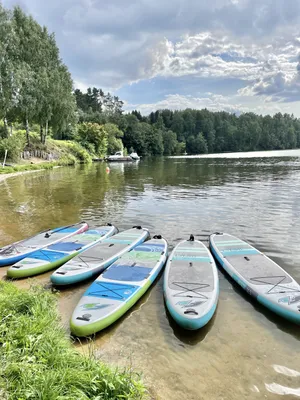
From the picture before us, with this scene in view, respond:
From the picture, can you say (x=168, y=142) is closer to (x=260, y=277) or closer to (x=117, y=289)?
(x=260, y=277)

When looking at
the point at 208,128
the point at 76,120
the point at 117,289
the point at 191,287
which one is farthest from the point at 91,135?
the point at 208,128

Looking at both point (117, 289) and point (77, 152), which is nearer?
point (117, 289)

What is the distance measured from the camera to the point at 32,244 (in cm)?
839

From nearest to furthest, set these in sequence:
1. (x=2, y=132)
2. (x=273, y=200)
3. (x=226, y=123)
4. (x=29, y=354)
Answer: (x=29, y=354), (x=273, y=200), (x=2, y=132), (x=226, y=123)

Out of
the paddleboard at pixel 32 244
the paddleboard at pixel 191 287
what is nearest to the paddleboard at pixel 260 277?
the paddleboard at pixel 191 287

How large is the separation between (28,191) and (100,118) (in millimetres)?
64168

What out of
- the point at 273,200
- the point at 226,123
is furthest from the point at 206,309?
the point at 226,123

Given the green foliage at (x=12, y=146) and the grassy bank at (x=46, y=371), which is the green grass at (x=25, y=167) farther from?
the grassy bank at (x=46, y=371)

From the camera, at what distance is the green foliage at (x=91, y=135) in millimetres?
54094

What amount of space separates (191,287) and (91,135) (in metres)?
52.4

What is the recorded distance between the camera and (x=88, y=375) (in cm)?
306

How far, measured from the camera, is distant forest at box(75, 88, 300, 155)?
3809 inches

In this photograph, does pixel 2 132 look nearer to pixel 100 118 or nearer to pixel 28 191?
pixel 28 191

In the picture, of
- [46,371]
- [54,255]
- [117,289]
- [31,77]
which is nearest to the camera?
[46,371]
